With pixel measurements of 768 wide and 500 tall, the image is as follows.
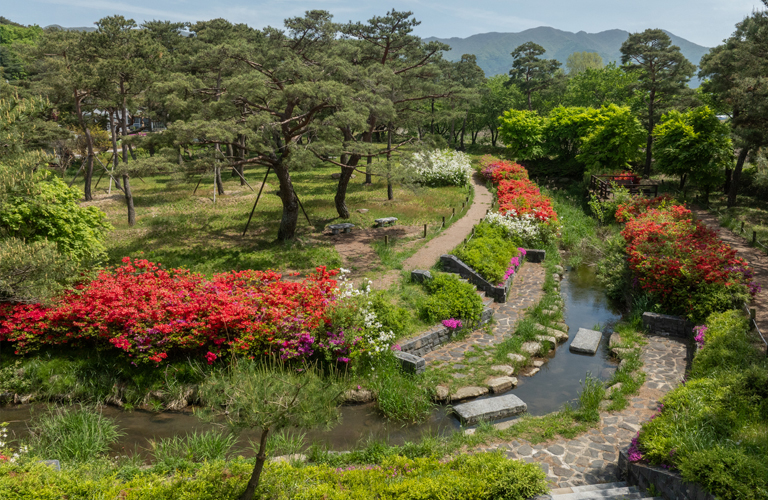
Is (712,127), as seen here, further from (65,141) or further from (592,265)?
(65,141)

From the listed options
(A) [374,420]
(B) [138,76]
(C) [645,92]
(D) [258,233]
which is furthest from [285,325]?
A: (C) [645,92]

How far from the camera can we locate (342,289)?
11.2 metres

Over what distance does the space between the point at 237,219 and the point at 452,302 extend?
13168 mm

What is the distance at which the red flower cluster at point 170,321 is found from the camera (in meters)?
9.80

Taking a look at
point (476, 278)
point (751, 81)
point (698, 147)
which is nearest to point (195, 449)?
point (476, 278)

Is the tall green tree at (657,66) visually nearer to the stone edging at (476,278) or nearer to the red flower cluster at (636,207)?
the red flower cluster at (636,207)

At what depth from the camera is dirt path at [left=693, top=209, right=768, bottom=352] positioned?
39.1ft

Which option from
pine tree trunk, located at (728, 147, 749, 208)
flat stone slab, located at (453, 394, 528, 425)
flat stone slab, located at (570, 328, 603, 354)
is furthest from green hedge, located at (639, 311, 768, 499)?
pine tree trunk, located at (728, 147, 749, 208)

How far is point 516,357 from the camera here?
445 inches

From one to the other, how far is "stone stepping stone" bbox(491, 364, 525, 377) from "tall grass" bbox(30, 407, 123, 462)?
305 inches

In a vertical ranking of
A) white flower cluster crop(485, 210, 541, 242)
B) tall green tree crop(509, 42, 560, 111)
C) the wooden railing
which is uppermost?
tall green tree crop(509, 42, 560, 111)

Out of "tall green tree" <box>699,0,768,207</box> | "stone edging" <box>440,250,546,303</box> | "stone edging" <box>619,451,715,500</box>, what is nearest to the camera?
"stone edging" <box>619,451,715,500</box>

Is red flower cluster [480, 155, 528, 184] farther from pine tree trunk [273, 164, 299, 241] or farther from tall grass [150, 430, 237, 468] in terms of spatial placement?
tall grass [150, 430, 237, 468]

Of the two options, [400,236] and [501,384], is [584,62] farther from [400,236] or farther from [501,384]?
[501,384]
